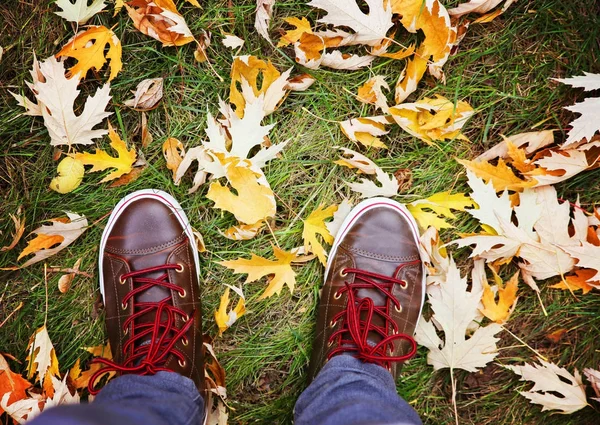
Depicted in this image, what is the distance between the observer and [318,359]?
1750 mm

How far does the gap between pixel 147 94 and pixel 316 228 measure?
833mm

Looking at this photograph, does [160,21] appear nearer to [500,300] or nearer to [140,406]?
[140,406]

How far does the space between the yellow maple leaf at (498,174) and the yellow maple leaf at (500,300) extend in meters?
0.33

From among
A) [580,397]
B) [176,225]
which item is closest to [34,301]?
[176,225]

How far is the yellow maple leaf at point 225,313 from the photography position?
179 centimetres

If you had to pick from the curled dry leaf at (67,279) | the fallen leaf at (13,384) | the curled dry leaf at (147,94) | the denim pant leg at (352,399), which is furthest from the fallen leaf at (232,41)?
the fallen leaf at (13,384)

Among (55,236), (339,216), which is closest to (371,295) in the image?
(339,216)

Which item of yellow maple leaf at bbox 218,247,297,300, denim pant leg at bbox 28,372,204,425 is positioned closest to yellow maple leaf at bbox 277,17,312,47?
yellow maple leaf at bbox 218,247,297,300

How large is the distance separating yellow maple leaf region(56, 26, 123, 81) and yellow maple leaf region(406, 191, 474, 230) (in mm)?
1260

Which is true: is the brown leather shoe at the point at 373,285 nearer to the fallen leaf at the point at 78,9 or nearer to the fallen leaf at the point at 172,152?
the fallen leaf at the point at 172,152

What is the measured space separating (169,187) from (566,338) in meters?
1.67

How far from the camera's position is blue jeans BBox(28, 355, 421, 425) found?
131 centimetres

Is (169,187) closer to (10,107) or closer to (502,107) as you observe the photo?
(10,107)

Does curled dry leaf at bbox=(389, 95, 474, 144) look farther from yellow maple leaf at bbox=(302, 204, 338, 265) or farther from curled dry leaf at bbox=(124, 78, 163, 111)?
curled dry leaf at bbox=(124, 78, 163, 111)
